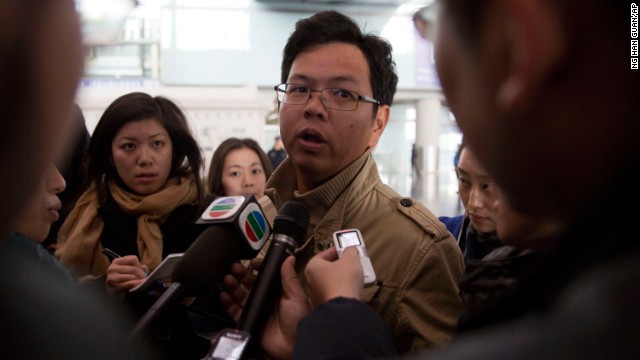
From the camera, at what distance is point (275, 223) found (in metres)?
1.00

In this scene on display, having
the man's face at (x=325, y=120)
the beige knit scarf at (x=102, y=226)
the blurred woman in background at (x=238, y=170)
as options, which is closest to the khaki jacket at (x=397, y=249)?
the man's face at (x=325, y=120)

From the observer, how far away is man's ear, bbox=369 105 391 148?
148cm

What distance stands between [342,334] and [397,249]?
685 mm

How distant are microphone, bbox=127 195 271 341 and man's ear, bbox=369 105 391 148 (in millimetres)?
503

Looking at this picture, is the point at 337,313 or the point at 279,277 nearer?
the point at 337,313

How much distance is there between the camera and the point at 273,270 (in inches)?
36.7

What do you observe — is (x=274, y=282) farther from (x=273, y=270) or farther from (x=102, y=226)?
(x=102, y=226)

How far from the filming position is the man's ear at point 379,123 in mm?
1480

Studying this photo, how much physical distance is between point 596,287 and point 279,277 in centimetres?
68

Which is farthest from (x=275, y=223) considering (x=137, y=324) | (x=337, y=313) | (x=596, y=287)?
(x=596, y=287)

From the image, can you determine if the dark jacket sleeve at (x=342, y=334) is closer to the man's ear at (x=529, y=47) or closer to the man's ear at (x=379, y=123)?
the man's ear at (x=529, y=47)

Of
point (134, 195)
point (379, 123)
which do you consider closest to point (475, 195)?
point (379, 123)

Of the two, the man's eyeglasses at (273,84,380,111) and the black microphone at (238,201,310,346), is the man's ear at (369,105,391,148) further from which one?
the black microphone at (238,201,310,346)

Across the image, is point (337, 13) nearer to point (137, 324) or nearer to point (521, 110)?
point (137, 324)
